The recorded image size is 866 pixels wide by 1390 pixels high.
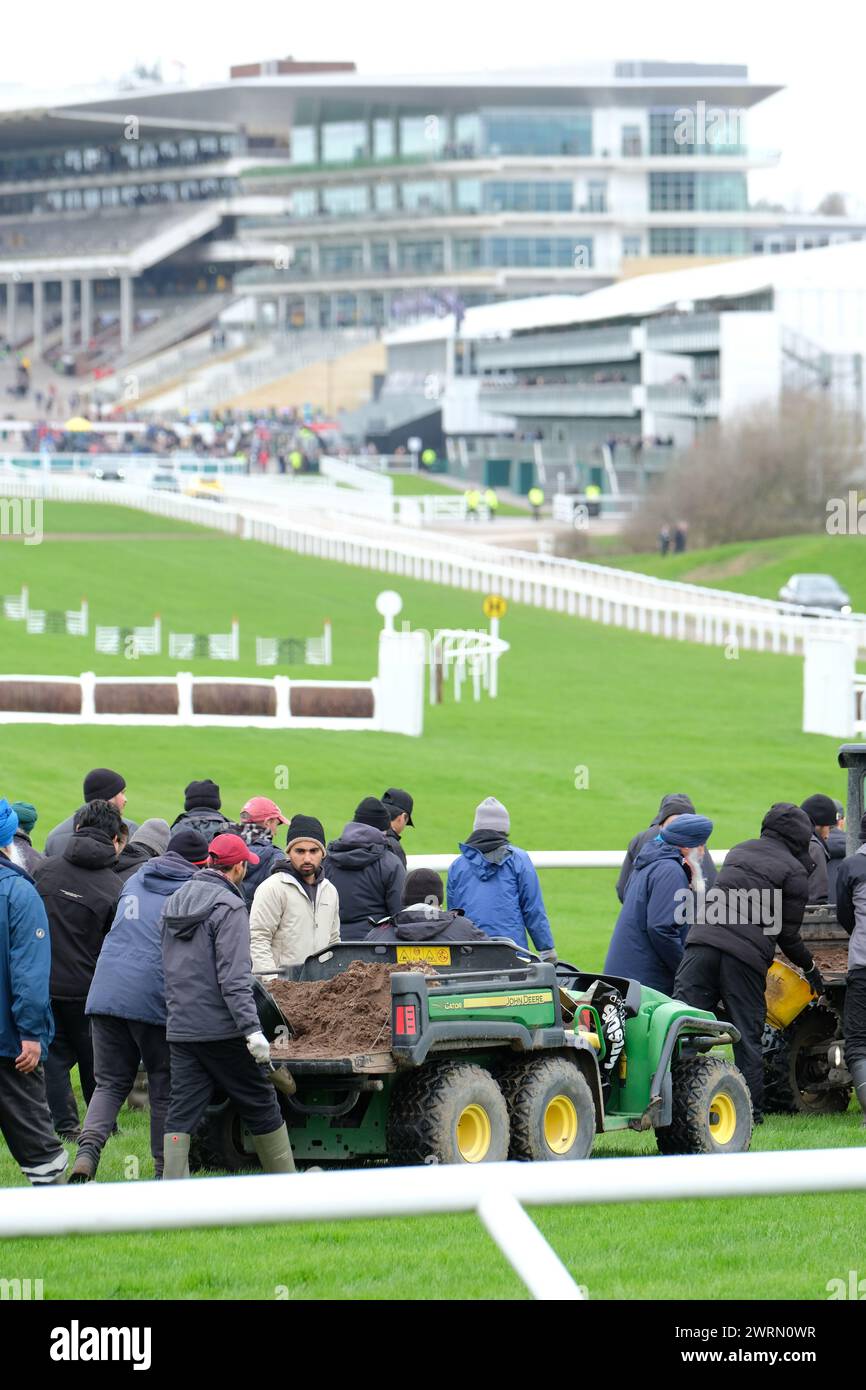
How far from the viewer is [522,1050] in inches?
363

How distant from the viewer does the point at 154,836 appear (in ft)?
35.6

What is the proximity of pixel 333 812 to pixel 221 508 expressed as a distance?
37.6 metres

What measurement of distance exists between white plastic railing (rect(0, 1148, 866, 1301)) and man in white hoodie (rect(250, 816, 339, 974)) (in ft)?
18.8

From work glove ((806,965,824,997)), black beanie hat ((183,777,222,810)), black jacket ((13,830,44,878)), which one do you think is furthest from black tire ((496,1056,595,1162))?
black beanie hat ((183,777,222,810))

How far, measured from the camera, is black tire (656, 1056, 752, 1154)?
9.73 metres

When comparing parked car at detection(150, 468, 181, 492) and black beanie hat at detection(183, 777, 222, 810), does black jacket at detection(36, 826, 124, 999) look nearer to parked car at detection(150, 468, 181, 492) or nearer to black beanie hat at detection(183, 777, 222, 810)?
black beanie hat at detection(183, 777, 222, 810)

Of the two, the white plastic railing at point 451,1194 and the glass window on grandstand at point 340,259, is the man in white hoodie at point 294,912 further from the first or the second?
the glass window on grandstand at point 340,259

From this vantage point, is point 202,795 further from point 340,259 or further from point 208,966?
point 340,259

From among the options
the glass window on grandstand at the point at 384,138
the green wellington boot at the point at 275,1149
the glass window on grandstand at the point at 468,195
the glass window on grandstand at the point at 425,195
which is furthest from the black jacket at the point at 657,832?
the glass window on grandstand at the point at 384,138

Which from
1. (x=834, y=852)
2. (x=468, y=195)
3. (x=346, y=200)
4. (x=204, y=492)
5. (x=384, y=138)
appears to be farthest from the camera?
(x=346, y=200)

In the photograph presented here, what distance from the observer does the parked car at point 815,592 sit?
51219mm

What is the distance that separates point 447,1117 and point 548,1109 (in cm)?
68

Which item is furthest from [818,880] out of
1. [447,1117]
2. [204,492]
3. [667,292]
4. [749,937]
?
[667,292]
